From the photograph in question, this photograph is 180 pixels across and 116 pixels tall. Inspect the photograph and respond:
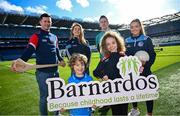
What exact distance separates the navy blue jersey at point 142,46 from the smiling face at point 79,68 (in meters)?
0.84

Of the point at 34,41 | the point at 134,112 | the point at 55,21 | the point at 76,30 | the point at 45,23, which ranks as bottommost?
the point at 134,112

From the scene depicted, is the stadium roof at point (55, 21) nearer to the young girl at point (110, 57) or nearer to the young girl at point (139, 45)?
the young girl at point (139, 45)

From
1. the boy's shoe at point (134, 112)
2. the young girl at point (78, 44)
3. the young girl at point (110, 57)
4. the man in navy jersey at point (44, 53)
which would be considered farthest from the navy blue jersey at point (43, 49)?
the boy's shoe at point (134, 112)

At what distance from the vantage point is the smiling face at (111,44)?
3547mm

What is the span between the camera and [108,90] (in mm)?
3988

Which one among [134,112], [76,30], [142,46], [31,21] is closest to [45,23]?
[76,30]

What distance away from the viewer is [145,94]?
4.16 m

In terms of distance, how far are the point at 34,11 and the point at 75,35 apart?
3.68 feet

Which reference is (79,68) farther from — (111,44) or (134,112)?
(134,112)

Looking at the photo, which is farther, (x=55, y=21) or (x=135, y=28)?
(x=55, y=21)

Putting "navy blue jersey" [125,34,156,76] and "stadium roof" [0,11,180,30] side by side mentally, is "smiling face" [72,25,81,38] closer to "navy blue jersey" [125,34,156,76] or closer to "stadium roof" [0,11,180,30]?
"navy blue jersey" [125,34,156,76]

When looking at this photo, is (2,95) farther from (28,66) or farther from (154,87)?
(154,87)

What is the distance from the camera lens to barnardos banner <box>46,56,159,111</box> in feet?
12.4

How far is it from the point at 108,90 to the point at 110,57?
642mm
